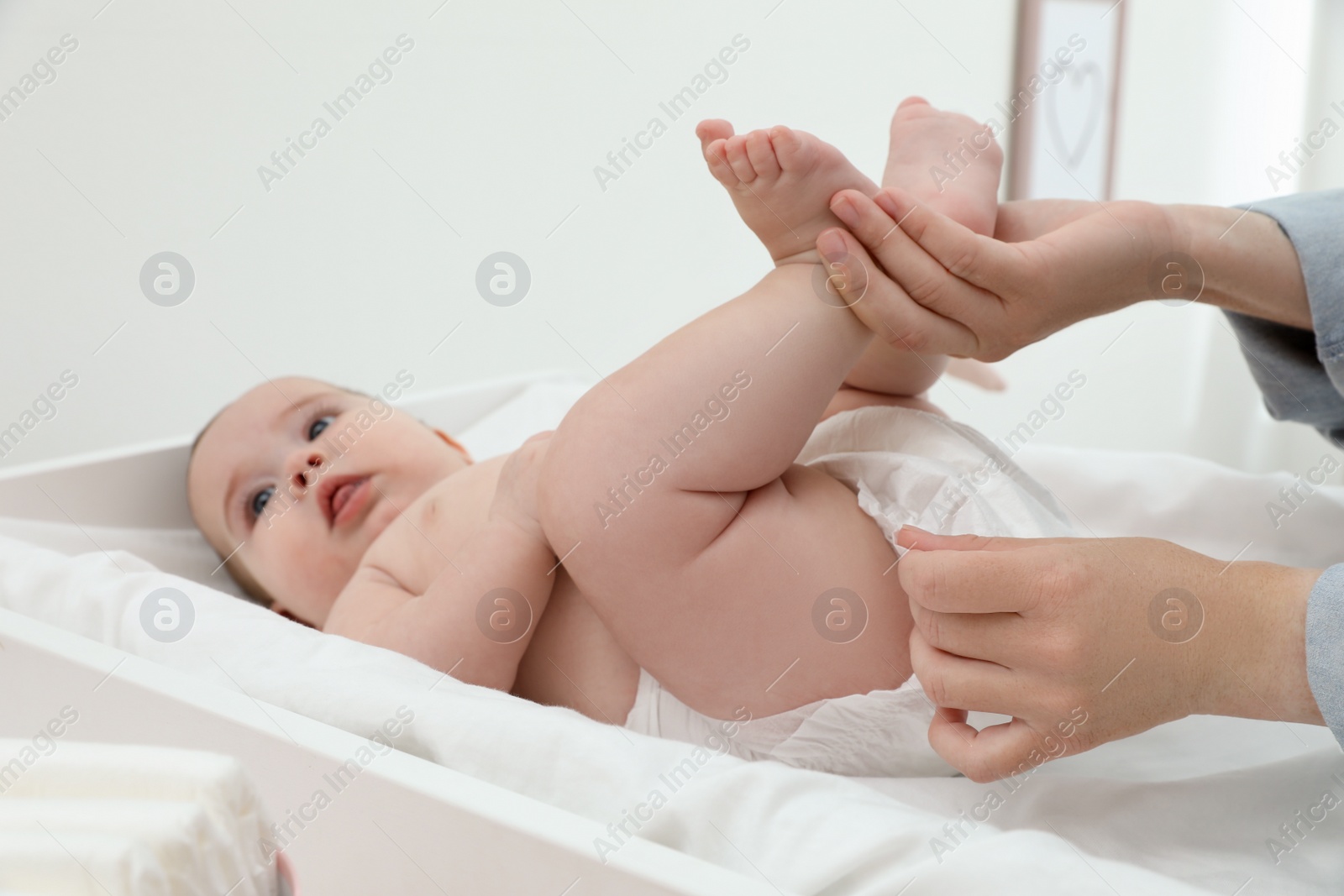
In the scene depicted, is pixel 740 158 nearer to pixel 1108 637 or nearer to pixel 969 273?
pixel 969 273

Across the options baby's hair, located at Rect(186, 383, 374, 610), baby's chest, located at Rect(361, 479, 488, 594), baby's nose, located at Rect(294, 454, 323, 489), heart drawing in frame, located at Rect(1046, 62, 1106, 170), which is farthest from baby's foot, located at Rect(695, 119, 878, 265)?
heart drawing in frame, located at Rect(1046, 62, 1106, 170)

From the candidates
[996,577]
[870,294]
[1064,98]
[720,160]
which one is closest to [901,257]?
[870,294]

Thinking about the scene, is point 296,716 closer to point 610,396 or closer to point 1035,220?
point 610,396

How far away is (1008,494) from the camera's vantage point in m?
0.73

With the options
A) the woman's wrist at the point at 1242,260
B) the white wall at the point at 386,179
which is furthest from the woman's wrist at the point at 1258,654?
the white wall at the point at 386,179

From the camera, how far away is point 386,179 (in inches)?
66.1

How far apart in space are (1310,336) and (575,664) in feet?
2.48

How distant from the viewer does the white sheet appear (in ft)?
1.56

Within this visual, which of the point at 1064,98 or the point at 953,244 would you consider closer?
the point at 953,244

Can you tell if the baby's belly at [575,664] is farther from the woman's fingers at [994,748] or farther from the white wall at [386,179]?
the white wall at [386,179]

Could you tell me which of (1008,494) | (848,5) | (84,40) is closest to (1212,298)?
(1008,494)

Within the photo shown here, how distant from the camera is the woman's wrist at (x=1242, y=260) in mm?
785

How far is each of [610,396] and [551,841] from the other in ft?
1.07

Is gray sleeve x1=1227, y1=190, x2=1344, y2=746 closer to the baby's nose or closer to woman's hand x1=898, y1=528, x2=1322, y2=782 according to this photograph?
woman's hand x1=898, y1=528, x2=1322, y2=782
